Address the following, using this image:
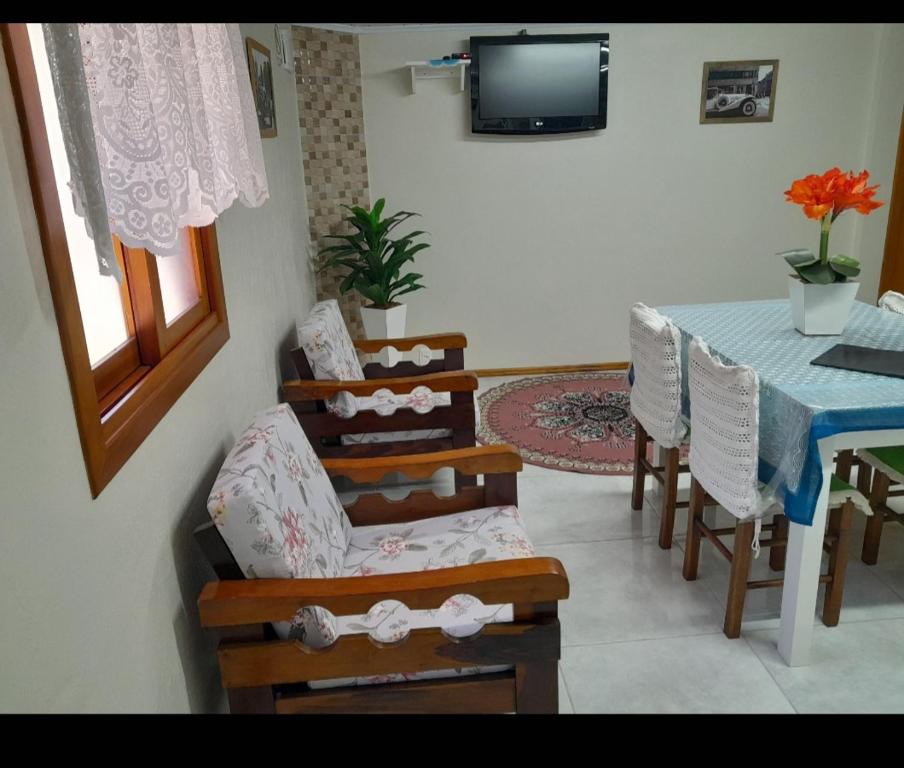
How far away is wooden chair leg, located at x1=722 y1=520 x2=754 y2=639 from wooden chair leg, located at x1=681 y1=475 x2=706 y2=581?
0.24m

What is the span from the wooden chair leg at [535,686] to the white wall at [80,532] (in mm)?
669

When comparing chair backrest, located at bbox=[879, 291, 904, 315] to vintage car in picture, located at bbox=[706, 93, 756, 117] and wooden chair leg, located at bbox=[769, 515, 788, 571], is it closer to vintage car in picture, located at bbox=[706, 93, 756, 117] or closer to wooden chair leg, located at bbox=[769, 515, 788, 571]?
wooden chair leg, located at bbox=[769, 515, 788, 571]

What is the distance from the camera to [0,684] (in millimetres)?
791

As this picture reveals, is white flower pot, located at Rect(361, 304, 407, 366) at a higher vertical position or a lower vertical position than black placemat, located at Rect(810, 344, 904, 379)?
lower

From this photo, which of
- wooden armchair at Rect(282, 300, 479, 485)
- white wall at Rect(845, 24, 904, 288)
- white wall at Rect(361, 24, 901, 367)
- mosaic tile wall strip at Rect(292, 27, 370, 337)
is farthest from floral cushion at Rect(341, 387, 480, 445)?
white wall at Rect(845, 24, 904, 288)

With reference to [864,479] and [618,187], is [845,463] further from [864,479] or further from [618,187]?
[618,187]

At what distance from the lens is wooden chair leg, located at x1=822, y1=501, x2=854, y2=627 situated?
211cm

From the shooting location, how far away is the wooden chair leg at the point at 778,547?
7.79 feet

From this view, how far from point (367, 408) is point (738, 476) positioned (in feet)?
4.41

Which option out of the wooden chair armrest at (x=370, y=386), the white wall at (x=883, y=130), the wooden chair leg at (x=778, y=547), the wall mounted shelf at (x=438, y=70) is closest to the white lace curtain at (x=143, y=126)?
the wooden chair armrest at (x=370, y=386)
